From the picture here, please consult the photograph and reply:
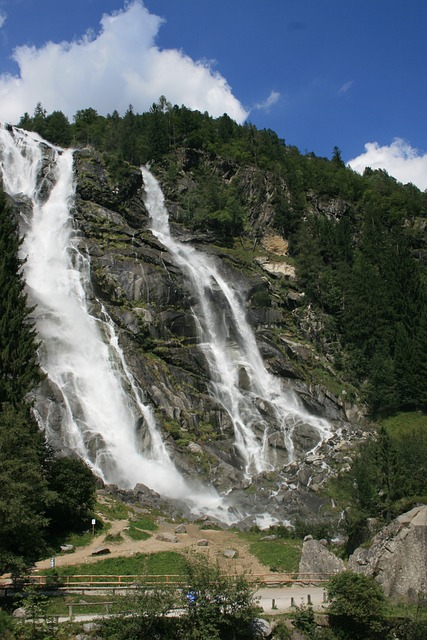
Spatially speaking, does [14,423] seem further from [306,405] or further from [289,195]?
[289,195]

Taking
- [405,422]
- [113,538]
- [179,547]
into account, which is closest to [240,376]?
[405,422]

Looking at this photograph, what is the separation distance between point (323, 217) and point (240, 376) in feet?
150

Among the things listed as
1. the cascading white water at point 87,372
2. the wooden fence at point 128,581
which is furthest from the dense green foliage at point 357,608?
the cascading white water at point 87,372

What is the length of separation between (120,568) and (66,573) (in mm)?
2242

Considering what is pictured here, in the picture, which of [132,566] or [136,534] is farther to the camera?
[136,534]

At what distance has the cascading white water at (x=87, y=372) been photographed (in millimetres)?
37562

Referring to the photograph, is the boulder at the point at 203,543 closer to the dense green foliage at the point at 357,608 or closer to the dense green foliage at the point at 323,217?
the dense green foliage at the point at 357,608

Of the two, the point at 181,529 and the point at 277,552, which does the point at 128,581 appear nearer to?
the point at 277,552

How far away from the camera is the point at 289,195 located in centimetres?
9225

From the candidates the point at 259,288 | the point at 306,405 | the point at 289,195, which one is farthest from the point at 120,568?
the point at 289,195

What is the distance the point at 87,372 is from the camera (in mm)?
43812

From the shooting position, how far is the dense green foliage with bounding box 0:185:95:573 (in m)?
19.3

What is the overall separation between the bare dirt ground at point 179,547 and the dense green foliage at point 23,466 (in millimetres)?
1704

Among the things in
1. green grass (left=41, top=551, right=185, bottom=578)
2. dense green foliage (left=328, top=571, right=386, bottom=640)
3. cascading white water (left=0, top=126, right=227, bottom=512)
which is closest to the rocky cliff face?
cascading white water (left=0, top=126, right=227, bottom=512)
